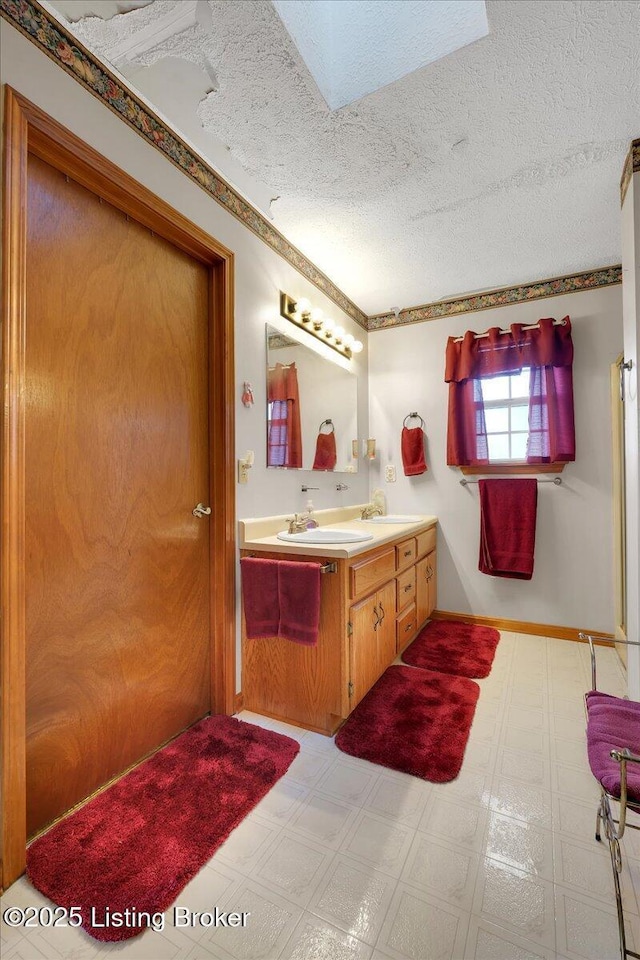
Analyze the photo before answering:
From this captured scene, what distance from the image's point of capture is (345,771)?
1.59m

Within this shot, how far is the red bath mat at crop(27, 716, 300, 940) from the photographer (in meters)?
1.09

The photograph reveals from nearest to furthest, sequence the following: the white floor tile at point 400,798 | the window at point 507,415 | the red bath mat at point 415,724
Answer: the white floor tile at point 400,798, the red bath mat at point 415,724, the window at point 507,415

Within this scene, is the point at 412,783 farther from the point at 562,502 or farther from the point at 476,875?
the point at 562,502

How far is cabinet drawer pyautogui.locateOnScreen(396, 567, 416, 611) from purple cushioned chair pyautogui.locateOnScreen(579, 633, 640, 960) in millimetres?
1086

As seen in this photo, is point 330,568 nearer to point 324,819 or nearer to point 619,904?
point 324,819

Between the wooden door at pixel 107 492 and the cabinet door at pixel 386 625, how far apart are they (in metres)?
0.84

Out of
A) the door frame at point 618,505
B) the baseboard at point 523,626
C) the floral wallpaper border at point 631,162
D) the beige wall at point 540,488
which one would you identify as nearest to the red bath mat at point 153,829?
the baseboard at point 523,626

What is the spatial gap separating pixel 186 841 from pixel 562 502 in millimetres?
2745

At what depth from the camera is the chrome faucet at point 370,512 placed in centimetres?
311

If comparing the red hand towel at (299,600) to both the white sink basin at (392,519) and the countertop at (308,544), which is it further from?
the white sink basin at (392,519)

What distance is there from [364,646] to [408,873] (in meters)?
0.84

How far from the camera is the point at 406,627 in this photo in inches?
98.8

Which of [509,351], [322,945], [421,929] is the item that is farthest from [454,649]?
[509,351]

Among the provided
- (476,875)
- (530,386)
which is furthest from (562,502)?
(476,875)
